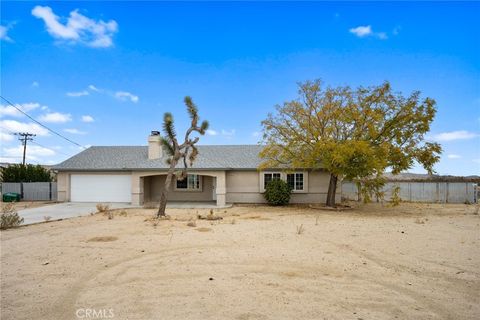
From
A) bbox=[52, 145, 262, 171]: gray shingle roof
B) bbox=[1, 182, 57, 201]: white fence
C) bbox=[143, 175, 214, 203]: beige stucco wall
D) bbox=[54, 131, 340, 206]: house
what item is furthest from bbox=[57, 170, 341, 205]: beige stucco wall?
bbox=[1, 182, 57, 201]: white fence

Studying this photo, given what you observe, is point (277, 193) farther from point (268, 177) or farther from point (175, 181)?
point (175, 181)

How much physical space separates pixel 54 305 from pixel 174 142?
10559 mm

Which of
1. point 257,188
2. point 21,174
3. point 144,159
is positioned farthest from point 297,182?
point 21,174

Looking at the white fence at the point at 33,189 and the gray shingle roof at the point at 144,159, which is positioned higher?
the gray shingle roof at the point at 144,159

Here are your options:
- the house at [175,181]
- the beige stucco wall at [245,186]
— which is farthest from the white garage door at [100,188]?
the beige stucco wall at [245,186]

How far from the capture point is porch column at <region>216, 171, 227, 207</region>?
20859 mm

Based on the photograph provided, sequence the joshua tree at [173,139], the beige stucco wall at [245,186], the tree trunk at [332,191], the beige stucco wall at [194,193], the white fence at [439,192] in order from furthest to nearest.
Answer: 1. the white fence at [439,192]
2. the beige stucco wall at [194,193]
3. the beige stucco wall at [245,186]
4. the tree trunk at [332,191]
5. the joshua tree at [173,139]

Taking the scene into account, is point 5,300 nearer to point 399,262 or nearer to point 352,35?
point 399,262

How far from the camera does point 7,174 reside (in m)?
26.1

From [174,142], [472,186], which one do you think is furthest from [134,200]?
[472,186]

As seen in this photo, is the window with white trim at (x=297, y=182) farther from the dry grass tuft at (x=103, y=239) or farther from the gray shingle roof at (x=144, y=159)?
the dry grass tuft at (x=103, y=239)

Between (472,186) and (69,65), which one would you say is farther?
(472,186)

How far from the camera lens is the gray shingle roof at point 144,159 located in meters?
21.6

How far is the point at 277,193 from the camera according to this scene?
2066 centimetres
